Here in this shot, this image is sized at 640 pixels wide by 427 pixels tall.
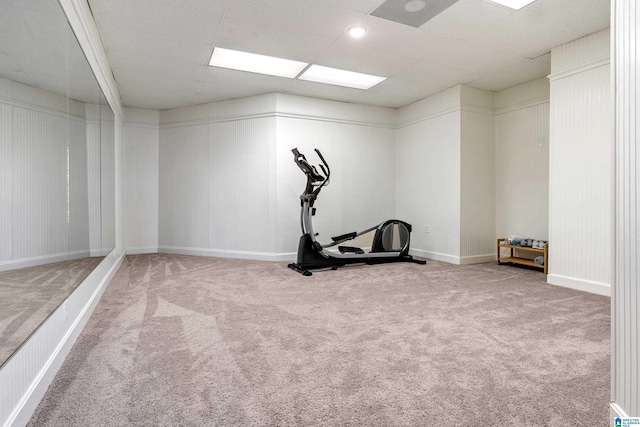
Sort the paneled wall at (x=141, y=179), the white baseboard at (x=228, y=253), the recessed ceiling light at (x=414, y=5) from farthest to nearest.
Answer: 1. the paneled wall at (x=141, y=179)
2. the white baseboard at (x=228, y=253)
3. the recessed ceiling light at (x=414, y=5)

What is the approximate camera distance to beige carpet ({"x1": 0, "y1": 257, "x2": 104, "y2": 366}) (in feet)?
4.68

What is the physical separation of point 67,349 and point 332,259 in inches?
133

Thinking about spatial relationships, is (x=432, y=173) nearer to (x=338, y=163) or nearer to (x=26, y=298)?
(x=338, y=163)

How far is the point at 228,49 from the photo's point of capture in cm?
412

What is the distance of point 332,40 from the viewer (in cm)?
390

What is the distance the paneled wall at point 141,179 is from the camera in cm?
639

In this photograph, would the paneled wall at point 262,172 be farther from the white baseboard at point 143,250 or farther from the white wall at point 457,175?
the white wall at point 457,175

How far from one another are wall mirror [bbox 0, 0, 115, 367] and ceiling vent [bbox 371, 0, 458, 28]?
2502mm

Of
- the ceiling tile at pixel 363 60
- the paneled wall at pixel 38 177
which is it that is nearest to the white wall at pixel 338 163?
the ceiling tile at pixel 363 60

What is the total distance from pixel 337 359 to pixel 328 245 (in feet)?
10.3

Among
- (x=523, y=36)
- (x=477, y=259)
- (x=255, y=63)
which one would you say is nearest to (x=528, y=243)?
(x=477, y=259)

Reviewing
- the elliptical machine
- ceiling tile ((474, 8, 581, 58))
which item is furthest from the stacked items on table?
ceiling tile ((474, 8, 581, 58))

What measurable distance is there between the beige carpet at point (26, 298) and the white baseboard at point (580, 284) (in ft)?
15.4

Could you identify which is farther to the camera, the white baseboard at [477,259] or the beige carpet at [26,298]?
the white baseboard at [477,259]
